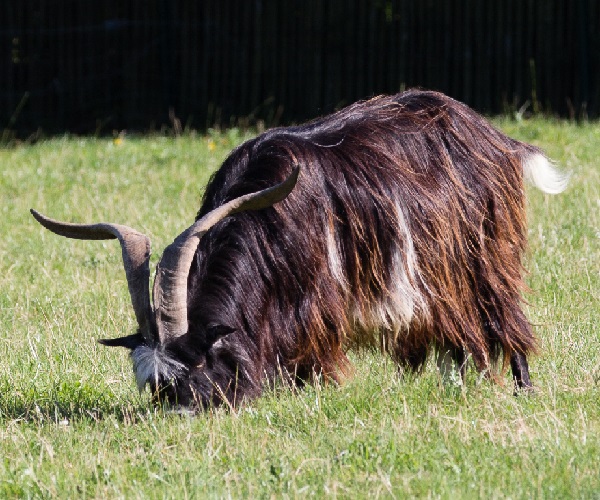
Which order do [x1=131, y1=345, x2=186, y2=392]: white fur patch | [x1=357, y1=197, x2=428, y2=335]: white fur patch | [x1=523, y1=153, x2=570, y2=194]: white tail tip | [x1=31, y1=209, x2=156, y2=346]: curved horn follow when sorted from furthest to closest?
[x1=523, y1=153, x2=570, y2=194]: white tail tip < [x1=357, y1=197, x2=428, y2=335]: white fur patch < [x1=31, y1=209, x2=156, y2=346]: curved horn < [x1=131, y1=345, x2=186, y2=392]: white fur patch

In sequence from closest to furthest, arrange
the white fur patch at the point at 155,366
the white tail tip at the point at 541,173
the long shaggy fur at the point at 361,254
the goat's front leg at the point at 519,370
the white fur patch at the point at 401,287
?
the white fur patch at the point at 155,366, the long shaggy fur at the point at 361,254, the white fur patch at the point at 401,287, the goat's front leg at the point at 519,370, the white tail tip at the point at 541,173

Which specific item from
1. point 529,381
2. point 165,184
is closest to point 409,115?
point 529,381

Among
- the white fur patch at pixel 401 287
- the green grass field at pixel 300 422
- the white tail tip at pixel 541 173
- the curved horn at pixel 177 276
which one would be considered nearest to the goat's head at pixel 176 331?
the curved horn at pixel 177 276

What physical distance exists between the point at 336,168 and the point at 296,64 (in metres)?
9.79

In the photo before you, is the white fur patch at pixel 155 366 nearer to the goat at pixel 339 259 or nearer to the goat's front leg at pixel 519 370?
the goat at pixel 339 259

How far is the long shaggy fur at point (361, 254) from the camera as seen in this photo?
529 cm

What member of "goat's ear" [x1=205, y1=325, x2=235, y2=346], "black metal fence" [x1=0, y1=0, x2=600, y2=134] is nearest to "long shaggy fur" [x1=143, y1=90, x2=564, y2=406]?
"goat's ear" [x1=205, y1=325, x2=235, y2=346]

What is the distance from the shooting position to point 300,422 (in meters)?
5.12

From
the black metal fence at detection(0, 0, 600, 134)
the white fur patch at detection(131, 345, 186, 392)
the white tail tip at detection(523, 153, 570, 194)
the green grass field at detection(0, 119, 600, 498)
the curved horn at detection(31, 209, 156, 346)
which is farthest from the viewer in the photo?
the black metal fence at detection(0, 0, 600, 134)

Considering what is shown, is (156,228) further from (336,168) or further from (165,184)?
(336,168)

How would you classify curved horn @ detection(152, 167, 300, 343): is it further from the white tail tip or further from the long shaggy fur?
the white tail tip

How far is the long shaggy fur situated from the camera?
208 inches

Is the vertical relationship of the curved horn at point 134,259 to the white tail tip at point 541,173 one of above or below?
below

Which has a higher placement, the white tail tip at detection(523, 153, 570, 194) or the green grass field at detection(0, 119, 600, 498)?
the white tail tip at detection(523, 153, 570, 194)
